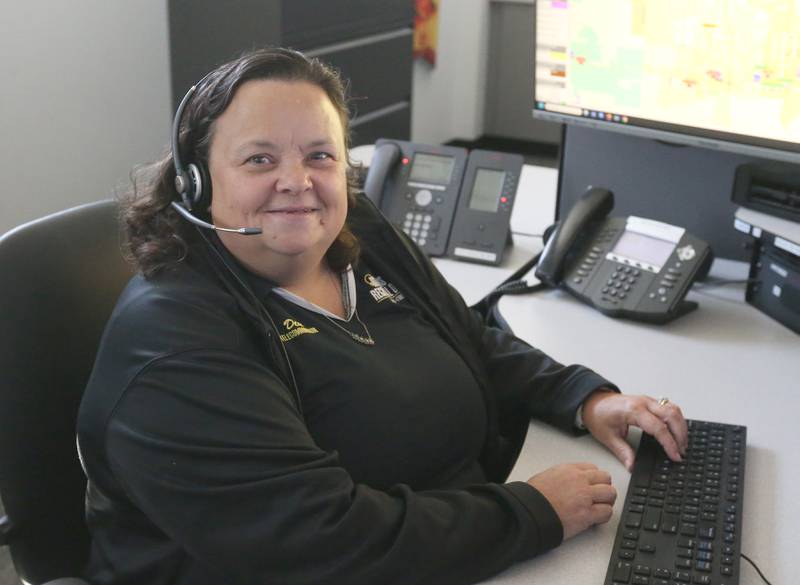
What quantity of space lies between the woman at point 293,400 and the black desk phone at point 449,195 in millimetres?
525

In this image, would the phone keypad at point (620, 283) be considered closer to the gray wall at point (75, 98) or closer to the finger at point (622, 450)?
the finger at point (622, 450)

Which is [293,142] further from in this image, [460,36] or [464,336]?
[460,36]

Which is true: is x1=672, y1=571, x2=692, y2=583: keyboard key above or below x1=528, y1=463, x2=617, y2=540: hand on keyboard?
below

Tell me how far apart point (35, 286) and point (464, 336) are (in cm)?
60

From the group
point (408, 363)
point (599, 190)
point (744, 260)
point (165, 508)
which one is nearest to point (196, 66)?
point (599, 190)

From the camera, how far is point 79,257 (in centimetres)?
125

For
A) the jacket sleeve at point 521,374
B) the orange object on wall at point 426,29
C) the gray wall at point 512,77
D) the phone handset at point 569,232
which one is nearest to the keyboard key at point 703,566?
the jacket sleeve at point 521,374

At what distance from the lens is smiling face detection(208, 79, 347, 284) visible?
1126mm

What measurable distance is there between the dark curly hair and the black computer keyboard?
590 mm

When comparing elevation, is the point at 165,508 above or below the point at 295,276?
below

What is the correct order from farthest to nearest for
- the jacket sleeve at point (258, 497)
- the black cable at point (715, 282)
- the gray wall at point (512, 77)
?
the gray wall at point (512, 77) → the black cable at point (715, 282) → the jacket sleeve at point (258, 497)

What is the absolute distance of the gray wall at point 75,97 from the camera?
2770 millimetres

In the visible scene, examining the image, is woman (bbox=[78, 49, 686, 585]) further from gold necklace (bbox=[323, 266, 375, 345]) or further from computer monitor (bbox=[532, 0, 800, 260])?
computer monitor (bbox=[532, 0, 800, 260])

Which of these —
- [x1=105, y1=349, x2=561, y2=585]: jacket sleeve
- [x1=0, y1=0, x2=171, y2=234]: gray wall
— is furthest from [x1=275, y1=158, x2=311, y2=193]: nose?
[x1=0, y1=0, x2=171, y2=234]: gray wall
